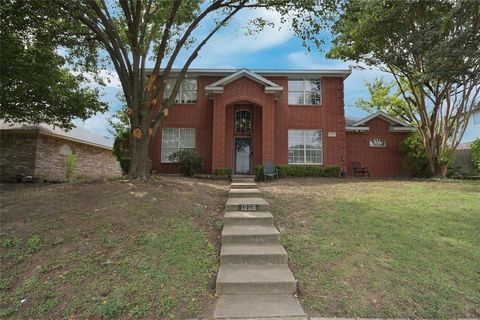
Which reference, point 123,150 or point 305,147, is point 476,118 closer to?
point 305,147

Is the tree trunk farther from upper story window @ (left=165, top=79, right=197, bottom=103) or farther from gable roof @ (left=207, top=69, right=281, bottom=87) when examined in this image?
upper story window @ (left=165, top=79, right=197, bottom=103)

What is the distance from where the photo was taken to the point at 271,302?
4160 mm

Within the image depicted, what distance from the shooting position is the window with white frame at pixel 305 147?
1703 centimetres

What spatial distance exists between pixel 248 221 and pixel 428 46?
10910mm

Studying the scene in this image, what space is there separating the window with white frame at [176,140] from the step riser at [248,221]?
10866 mm

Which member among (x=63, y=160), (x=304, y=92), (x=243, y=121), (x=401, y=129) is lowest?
(x=63, y=160)

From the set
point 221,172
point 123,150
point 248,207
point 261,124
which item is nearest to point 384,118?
point 261,124

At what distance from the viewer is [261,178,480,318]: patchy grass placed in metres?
4.12

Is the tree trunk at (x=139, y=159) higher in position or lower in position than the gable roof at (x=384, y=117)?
lower

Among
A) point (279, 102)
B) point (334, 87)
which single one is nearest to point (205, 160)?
point (279, 102)

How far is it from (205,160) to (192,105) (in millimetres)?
3177

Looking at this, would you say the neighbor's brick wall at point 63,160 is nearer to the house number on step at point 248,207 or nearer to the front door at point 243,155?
the front door at point 243,155

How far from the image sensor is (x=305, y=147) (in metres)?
17.2

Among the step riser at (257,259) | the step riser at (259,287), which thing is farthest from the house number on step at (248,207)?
the step riser at (259,287)
